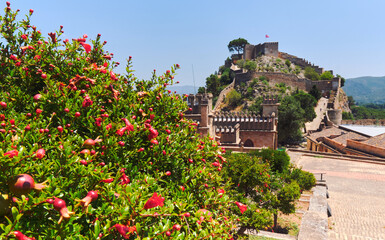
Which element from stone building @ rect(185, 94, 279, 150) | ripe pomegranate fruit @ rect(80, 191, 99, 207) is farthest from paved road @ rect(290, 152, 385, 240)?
ripe pomegranate fruit @ rect(80, 191, 99, 207)

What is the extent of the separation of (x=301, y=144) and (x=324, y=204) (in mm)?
41501

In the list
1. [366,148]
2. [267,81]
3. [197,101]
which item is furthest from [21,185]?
[267,81]

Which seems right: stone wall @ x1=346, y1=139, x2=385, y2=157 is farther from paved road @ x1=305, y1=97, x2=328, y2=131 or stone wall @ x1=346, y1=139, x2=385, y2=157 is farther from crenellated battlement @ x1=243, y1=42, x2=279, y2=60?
crenellated battlement @ x1=243, y1=42, x2=279, y2=60

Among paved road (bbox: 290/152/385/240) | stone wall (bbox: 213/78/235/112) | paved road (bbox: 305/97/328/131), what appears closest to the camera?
paved road (bbox: 290/152/385/240)

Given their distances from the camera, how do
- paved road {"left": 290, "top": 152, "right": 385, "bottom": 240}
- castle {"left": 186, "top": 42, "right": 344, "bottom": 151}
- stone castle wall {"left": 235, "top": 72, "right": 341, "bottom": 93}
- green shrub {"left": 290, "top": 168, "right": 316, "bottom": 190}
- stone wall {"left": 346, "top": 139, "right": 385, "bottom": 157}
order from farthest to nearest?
1. stone castle wall {"left": 235, "top": 72, "right": 341, "bottom": 93}
2. stone wall {"left": 346, "top": 139, "right": 385, "bottom": 157}
3. castle {"left": 186, "top": 42, "right": 344, "bottom": 151}
4. green shrub {"left": 290, "top": 168, "right": 316, "bottom": 190}
5. paved road {"left": 290, "top": 152, "right": 385, "bottom": 240}

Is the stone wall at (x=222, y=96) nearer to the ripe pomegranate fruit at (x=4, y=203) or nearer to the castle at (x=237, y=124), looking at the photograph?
the castle at (x=237, y=124)

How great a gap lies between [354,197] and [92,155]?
55.7 feet

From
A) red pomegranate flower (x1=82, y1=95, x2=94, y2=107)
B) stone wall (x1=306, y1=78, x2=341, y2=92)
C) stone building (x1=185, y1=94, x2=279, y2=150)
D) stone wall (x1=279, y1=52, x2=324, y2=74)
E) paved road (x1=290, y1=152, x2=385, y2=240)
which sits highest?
stone wall (x1=279, y1=52, x2=324, y2=74)

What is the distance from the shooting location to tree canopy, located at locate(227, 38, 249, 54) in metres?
95.3

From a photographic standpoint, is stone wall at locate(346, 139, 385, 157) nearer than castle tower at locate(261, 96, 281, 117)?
Yes

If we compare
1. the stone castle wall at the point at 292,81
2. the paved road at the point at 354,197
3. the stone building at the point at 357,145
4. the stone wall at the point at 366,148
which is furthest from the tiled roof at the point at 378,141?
the stone castle wall at the point at 292,81

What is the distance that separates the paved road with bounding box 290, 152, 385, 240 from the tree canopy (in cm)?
7769

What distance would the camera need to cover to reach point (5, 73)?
15.7 ft

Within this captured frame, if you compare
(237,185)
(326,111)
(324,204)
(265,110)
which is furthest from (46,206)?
(326,111)
